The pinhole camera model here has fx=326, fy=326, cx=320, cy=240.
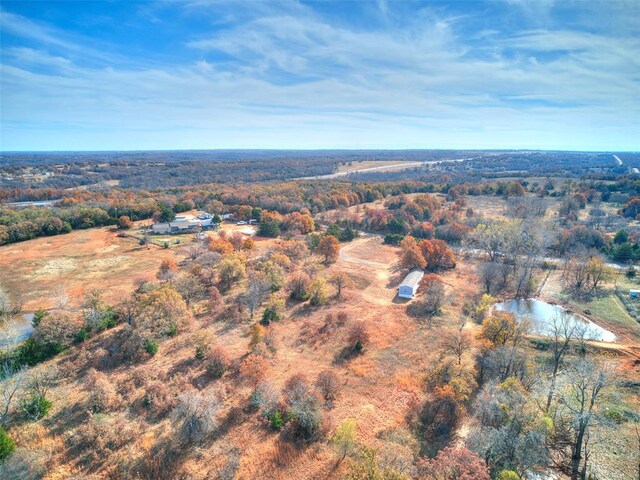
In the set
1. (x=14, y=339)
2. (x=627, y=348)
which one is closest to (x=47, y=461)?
(x=14, y=339)

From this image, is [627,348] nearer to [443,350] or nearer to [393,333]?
[443,350]

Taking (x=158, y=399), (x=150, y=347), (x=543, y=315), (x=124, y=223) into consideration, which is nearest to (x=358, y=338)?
(x=158, y=399)

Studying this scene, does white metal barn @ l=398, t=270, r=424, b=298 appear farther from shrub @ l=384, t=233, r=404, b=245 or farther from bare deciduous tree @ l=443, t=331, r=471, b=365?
shrub @ l=384, t=233, r=404, b=245

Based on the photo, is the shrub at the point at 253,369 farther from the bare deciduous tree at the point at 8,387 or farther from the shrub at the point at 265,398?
the bare deciduous tree at the point at 8,387

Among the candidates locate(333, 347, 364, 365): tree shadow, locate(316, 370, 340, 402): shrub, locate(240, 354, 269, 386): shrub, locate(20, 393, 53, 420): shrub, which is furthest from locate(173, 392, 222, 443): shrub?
locate(333, 347, 364, 365): tree shadow

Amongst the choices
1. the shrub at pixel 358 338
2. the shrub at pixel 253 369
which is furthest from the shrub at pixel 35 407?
the shrub at pixel 358 338

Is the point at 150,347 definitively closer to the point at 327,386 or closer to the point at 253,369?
the point at 253,369
